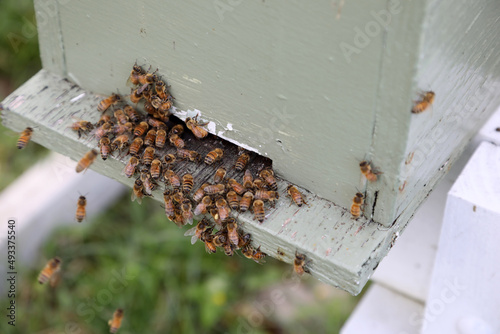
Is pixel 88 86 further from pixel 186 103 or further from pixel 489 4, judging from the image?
pixel 489 4

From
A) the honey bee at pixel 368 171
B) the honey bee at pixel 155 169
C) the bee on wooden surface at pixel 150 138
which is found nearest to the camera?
the honey bee at pixel 368 171

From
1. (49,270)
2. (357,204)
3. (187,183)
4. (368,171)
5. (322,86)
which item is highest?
(322,86)

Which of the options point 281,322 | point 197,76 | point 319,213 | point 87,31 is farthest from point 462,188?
point 281,322

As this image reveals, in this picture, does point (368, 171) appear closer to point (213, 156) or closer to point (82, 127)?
point (213, 156)

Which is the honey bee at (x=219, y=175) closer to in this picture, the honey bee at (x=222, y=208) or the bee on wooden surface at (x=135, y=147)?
the honey bee at (x=222, y=208)

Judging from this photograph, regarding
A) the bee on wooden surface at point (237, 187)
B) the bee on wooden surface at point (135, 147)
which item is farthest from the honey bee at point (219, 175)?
the bee on wooden surface at point (135, 147)

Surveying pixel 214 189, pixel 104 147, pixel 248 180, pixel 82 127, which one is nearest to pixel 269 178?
pixel 248 180
